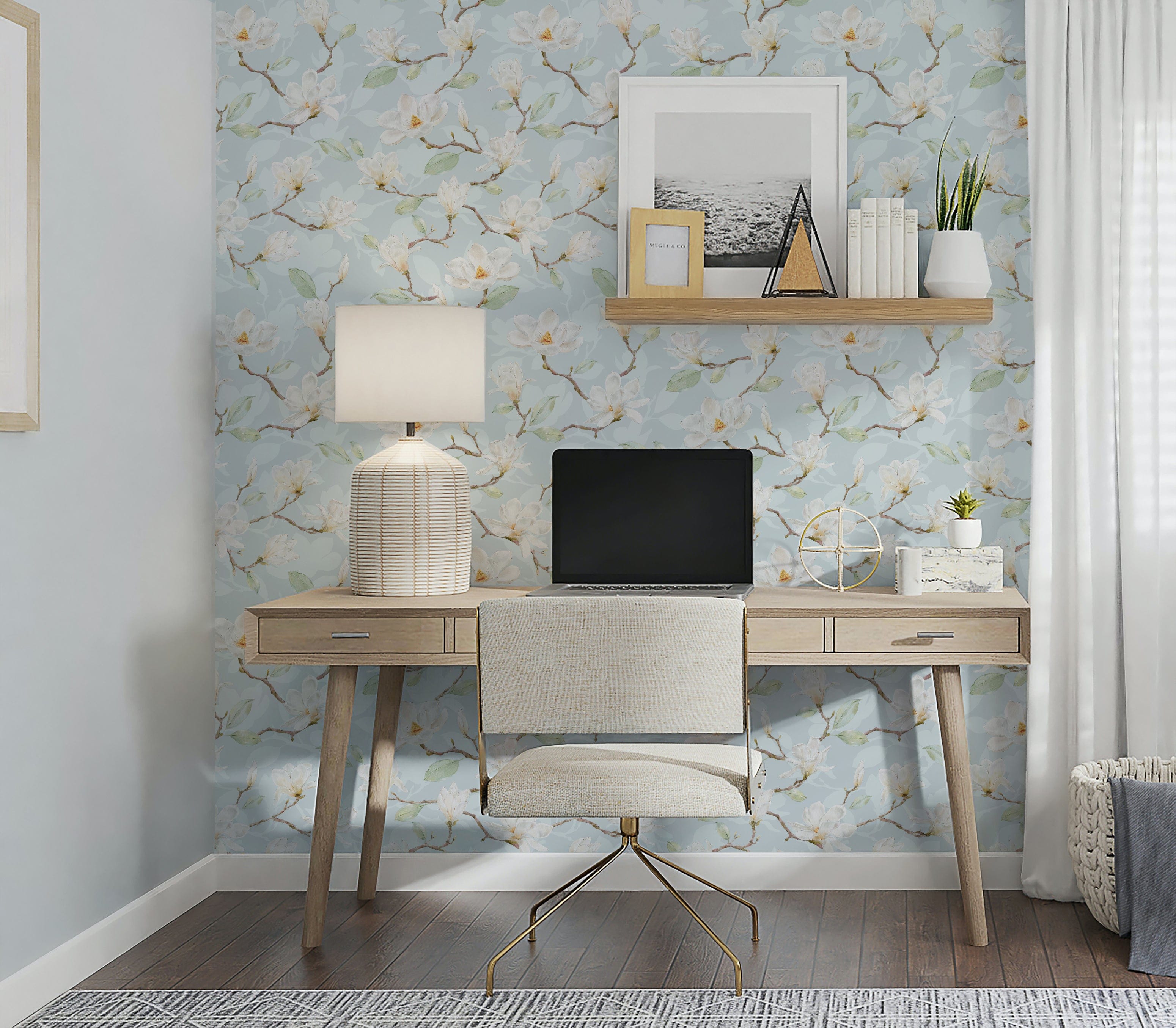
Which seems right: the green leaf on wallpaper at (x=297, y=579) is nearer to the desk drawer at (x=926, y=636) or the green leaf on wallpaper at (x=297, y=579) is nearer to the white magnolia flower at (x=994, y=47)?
the desk drawer at (x=926, y=636)

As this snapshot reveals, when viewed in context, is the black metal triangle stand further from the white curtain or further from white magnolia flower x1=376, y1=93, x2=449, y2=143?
white magnolia flower x1=376, y1=93, x2=449, y2=143

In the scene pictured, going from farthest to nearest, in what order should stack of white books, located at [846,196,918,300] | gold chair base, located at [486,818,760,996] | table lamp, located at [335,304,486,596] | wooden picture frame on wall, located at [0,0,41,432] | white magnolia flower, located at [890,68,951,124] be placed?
white magnolia flower, located at [890,68,951,124] < stack of white books, located at [846,196,918,300] < table lamp, located at [335,304,486,596] < gold chair base, located at [486,818,760,996] < wooden picture frame on wall, located at [0,0,41,432]

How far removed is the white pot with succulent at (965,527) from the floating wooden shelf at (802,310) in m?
0.47

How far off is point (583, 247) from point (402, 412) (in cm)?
73

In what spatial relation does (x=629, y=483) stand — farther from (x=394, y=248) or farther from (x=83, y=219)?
(x=83, y=219)

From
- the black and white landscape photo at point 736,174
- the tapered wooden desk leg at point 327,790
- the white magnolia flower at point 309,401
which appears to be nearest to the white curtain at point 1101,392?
the black and white landscape photo at point 736,174

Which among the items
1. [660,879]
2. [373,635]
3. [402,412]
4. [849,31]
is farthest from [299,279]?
[660,879]

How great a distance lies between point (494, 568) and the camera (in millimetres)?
3143

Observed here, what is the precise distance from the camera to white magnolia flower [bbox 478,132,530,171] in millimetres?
3102

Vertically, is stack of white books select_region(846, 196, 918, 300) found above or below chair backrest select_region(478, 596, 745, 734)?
above

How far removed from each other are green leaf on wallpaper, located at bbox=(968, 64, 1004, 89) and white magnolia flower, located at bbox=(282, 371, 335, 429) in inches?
76.7

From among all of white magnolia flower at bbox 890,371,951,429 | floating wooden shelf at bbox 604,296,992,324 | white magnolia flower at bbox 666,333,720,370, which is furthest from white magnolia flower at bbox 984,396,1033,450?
white magnolia flower at bbox 666,333,720,370

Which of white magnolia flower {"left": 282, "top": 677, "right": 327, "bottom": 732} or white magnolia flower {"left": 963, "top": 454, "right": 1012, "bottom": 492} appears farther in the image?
white magnolia flower {"left": 282, "top": 677, "right": 327, "bottom": 732}

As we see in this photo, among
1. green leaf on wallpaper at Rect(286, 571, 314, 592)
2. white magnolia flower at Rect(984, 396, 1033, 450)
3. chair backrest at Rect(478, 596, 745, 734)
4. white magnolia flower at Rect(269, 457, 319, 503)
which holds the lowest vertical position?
chair backrest at Rect(478, 596, 745, 734)
